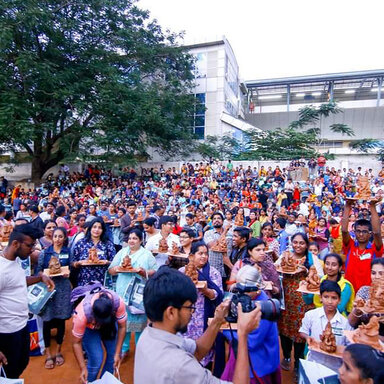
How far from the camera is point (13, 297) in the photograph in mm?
2541

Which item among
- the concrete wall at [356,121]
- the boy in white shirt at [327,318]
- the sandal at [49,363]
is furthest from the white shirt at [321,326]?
the concrete wall at [356,121]

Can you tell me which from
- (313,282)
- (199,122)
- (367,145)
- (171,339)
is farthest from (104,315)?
(367,145)

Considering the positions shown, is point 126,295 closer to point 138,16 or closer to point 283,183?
point 283,183

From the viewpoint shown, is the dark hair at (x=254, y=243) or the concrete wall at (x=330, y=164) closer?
the dark hair at (x=254, y=243)

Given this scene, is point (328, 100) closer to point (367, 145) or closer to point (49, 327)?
point (367, 145)

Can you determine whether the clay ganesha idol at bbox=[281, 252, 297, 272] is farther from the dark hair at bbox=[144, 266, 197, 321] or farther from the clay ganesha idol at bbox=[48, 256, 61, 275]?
the clay ganesha idol at bbox=[48, 256, 61, 275]

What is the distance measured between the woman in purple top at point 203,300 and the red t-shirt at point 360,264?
163 centimetres

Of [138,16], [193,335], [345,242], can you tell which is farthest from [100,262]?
[138,16]

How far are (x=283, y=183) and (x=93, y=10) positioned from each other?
601 inches

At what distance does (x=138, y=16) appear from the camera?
21000 millimetres

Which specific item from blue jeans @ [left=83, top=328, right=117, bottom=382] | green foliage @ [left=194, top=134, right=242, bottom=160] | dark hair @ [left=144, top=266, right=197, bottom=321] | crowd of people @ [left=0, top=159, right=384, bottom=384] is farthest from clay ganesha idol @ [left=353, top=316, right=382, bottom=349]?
green foliage @ [left=194, top=134, right=242, bottom=160]

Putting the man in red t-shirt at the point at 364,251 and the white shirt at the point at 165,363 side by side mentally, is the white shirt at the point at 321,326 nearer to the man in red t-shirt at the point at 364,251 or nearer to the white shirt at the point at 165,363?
the man in red t-shirt at the point at 364,251

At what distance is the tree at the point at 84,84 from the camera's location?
626 inches

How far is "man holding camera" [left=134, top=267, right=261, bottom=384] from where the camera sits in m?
1.29
